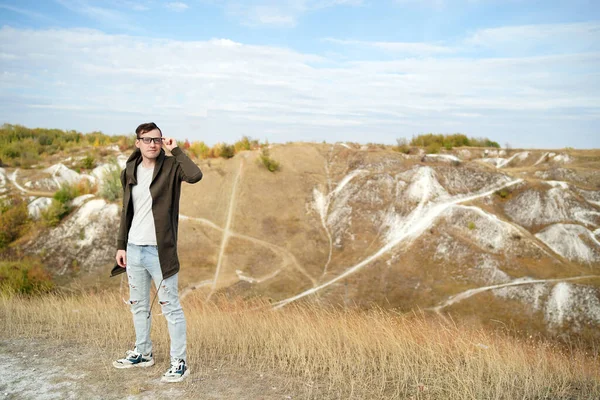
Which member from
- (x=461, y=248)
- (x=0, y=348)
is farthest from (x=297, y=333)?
(x=461, y=248)

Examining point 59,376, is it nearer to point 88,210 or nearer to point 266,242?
point 266,242

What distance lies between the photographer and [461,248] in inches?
670

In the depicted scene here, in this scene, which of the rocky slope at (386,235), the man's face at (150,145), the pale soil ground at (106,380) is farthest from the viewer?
the rocky slope at (386,235)

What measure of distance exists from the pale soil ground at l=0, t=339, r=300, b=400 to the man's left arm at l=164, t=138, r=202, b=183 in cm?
218

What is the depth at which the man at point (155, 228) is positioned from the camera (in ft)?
16.5

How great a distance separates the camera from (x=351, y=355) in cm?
592

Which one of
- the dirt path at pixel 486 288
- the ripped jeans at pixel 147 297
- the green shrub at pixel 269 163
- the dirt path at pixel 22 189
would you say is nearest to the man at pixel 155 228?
the ripped jeans at pixel 147 297

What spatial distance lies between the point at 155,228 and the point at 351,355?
2.87 meters

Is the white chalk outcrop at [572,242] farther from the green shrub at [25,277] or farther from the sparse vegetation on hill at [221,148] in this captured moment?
the green shrub at [25,277]

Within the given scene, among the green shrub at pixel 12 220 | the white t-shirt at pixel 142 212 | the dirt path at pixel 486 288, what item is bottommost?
the dirt path at pixel 486 288

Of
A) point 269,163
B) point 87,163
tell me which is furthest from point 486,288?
point 87,163

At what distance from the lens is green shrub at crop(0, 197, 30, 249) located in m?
18.1

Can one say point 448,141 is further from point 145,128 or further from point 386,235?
point 145,128

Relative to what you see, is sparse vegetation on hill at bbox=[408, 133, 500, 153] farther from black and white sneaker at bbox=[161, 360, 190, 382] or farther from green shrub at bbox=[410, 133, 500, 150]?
black and white sneaker at bbox=[161, 360, 190, 382]
